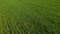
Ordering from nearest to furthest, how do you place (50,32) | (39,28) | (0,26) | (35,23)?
(50,32) < (39,28) < (35,23) < (0,26)

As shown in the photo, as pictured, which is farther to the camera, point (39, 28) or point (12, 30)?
point (12, 30)

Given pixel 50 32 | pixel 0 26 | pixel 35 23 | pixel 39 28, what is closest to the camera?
pixel 50 32

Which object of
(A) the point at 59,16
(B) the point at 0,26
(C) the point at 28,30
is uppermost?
(A) the point at 59,16

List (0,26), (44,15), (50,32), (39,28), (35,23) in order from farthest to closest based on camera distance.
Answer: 1. (0,26)
2. (44,15)
3. (35,23)
4. (39,28)
5. (50,32)

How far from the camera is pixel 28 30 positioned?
1.54m

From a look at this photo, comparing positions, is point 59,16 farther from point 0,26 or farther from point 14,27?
point 0,26

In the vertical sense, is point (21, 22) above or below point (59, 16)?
below

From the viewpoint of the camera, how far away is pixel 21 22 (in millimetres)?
1797

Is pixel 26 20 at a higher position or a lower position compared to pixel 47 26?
lower

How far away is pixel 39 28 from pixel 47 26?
80 millimetres

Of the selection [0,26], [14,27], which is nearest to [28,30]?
[14,27]

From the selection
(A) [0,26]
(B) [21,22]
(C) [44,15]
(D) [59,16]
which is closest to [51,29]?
(D) [59,16]

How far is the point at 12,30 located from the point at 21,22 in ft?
0.57

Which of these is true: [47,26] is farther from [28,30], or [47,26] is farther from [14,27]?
[14,27]
